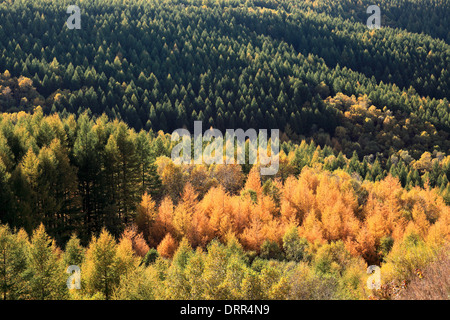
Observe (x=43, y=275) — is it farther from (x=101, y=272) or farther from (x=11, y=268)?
(x=101, y=272)

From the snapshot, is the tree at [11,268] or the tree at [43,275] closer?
the tree at [11,268]

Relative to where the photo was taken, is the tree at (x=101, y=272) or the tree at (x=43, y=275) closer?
the tree at (x=43, y=275)

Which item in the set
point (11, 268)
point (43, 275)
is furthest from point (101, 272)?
point (11, 268)

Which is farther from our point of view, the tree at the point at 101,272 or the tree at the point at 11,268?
the tree at the point at 101,272

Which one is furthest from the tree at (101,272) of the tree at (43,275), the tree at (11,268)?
the tree at (11,268)

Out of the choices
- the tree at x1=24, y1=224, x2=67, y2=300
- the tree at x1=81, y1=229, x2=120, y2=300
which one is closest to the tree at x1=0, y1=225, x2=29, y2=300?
the tree at x1=24, y1=224, x2=67, y2=300

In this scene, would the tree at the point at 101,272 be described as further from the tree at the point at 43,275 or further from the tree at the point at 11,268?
the tree at the point at 11,268

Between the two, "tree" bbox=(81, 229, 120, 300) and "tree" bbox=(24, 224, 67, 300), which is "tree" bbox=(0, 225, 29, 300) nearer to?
"tree" bbox=(24, 224, 67, 300)

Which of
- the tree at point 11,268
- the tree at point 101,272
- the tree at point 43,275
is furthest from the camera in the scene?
the tree at point 101,272

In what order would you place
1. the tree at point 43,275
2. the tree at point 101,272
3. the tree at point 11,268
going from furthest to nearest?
the tree at point 101,272 < the tree at point 43,275 < the tree at point 11,268

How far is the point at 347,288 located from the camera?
48.0m

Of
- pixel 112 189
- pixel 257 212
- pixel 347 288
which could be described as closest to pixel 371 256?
pixel 257 212

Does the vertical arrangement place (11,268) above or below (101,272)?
above
